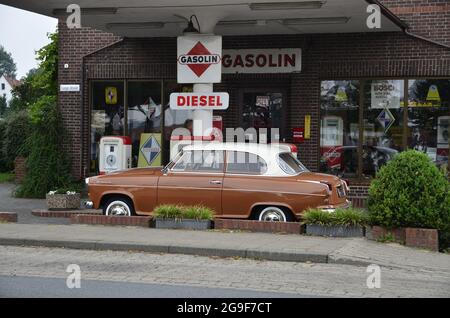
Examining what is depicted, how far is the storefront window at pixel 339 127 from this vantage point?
16.8 meters

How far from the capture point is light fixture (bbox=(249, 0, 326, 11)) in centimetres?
1359

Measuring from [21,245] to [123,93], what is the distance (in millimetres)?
8048

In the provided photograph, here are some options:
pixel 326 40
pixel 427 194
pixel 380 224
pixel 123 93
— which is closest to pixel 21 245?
pixel 380 224

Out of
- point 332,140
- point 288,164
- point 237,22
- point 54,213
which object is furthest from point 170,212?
point 332,140

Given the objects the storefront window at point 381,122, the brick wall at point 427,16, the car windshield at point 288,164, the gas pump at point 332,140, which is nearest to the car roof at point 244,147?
the car windshield at point 288,164

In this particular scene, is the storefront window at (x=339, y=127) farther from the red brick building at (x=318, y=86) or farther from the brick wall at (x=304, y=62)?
the brick wall at (x=304, y=62)

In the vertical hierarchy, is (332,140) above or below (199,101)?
below

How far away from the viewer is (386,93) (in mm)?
16406

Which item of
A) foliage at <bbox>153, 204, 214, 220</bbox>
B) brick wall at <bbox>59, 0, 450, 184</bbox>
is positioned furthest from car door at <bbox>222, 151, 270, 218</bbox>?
brick wall at <bbox>59, 0, 450, 184</bbox>

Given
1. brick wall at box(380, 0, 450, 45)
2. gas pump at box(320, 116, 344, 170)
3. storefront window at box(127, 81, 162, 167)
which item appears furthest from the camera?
storefront window at box(127, 81, 162, 167)

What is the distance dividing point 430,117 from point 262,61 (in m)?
4.24

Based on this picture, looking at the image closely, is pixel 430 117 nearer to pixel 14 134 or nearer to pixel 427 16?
pixel 427 16

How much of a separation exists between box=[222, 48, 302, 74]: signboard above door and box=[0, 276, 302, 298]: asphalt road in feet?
32.8

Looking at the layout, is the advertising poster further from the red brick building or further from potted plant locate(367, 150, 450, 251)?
potted plant locate(367, 150, 450, 251)
